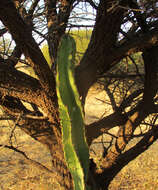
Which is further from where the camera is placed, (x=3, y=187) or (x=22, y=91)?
(x=3, y=187)

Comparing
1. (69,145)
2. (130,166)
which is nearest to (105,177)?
(69,145)

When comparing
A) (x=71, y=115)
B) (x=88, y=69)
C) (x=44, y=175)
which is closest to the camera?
(x=71, y=115)

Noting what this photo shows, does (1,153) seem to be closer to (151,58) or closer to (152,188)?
(152,188)

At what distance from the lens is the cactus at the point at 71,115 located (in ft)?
2.93

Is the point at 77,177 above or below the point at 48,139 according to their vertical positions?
below

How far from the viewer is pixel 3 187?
15.3ft

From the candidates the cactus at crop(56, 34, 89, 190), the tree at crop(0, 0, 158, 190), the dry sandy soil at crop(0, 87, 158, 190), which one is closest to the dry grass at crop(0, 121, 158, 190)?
the dry sandy soil at crop(0, 87, 158, 190)

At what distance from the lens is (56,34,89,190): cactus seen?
894 mm

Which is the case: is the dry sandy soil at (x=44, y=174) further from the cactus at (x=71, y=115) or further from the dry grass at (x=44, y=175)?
the cactus at (x=71, y=115)

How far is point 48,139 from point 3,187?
10.6 feet

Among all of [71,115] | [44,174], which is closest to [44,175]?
[44,174]

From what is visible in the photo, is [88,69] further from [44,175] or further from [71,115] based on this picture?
[44,175]

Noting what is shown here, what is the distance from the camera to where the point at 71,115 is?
0.95m

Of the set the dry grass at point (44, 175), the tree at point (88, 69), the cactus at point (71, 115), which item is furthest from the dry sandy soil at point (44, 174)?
the cactus at point (71, 115)
